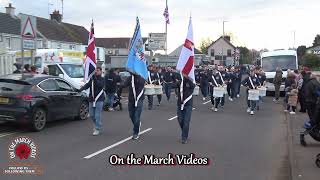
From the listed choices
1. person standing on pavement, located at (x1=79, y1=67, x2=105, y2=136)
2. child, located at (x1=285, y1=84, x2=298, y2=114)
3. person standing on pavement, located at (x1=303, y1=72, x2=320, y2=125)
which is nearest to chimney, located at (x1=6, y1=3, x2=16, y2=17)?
child, located at (x1=285, y1=84, x2=298, y2=114)

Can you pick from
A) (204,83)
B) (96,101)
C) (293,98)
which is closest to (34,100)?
(96,101)

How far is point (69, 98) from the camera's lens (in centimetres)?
1425

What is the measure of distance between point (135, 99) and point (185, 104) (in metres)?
1.25

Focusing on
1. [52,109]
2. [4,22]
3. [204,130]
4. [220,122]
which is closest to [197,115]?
[220,122]

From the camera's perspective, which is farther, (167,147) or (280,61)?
(280,61)

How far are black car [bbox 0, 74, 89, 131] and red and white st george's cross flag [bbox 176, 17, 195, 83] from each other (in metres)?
3.91

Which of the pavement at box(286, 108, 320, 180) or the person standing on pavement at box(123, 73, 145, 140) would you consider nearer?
the pavement at box(286, 108, 320, 180)

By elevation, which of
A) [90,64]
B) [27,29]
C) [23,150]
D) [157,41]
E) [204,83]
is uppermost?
[157,41]

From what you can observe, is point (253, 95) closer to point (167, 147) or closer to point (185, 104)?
point (185, 104)

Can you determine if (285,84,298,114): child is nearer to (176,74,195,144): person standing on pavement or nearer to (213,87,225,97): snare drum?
(213,87,225,97): snare drum

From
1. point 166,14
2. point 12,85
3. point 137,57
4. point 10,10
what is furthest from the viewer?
point 10,10

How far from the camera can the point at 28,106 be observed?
12.2m

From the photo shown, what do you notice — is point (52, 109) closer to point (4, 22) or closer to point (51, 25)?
point (4, 22)

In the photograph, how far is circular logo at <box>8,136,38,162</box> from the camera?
29.8 feet
